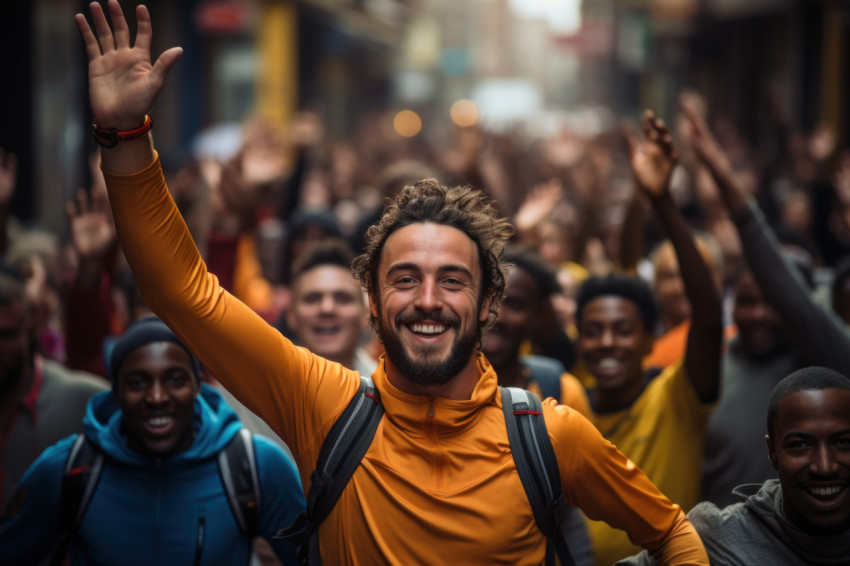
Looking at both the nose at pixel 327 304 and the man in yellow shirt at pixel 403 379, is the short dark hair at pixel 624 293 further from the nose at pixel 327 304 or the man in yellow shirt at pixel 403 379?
the man in yellow shirt at pixel 403 379

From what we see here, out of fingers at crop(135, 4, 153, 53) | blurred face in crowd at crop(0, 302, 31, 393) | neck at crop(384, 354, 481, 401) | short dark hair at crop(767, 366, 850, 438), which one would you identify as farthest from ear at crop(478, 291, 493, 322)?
blurred face in crowd at crop(0, 302, 31, 393)

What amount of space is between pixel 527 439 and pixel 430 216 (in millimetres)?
691

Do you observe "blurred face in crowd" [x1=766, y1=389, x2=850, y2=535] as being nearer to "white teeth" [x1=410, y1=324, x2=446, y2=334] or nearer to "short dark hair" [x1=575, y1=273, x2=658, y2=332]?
"white teeth" [x1=410, y1=324, x2=446, y2=334]

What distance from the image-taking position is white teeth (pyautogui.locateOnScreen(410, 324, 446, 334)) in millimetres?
2789

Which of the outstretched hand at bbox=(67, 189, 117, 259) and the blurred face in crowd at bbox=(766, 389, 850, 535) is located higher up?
the outstretched hand at bbox=(67, 189, 117, 259)

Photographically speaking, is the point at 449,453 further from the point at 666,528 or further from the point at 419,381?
the point at 666,528

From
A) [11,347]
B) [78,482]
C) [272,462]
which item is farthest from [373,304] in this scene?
[11,347]

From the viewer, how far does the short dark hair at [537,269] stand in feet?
16.2

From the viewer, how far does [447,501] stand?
8.70 feet

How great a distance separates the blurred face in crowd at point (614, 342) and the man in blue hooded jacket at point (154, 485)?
169cm

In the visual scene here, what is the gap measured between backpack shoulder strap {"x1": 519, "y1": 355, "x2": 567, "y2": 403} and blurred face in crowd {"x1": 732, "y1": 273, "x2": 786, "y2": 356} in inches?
36.1

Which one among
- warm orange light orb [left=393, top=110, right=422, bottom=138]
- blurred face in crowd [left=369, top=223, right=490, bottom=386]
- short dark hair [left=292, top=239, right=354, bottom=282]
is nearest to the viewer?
blurred face in crowd [left=369, top=223, right=490, bottom=386]

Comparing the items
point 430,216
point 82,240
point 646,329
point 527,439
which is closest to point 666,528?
point 527,439

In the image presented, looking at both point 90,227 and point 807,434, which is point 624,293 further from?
point 90,227
